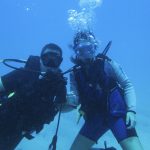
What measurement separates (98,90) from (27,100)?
4.15 feet

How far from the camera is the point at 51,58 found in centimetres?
505

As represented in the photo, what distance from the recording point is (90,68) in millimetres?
5586

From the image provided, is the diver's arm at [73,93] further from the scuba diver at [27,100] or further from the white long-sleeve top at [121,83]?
the scuba diver at [27,100]

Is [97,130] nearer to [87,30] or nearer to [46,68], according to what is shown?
[46,68]

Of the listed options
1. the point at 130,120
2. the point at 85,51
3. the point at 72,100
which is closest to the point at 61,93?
the point at 72,100

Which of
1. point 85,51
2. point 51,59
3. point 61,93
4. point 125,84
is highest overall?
point 85,51

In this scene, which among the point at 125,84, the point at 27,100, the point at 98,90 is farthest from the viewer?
the point at 125,84

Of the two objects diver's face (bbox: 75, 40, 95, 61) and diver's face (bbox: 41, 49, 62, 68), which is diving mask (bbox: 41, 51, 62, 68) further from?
diver's face (bbox: 75, 40, 95, 61)

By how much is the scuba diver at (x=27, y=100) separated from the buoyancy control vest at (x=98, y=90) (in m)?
0.63

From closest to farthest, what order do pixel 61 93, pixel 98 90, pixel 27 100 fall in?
1. pixel 27 100
2. pixel 61 93
3. pixel 98 90

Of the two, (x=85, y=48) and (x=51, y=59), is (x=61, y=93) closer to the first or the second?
(x=51, y=59)

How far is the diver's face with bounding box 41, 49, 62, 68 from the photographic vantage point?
5023 millimetres

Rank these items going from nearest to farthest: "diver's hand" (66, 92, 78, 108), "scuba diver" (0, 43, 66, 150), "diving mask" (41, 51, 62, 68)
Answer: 1. "scuba diver" (0, 43, 66, 150)
2. "diving mask" (41, 51, 62, 68)
3. "diver's hand" (66, 92, 78, 108)

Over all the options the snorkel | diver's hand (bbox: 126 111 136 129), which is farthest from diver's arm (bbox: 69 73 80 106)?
diver's hand (bbox: 126 111 136 129)
